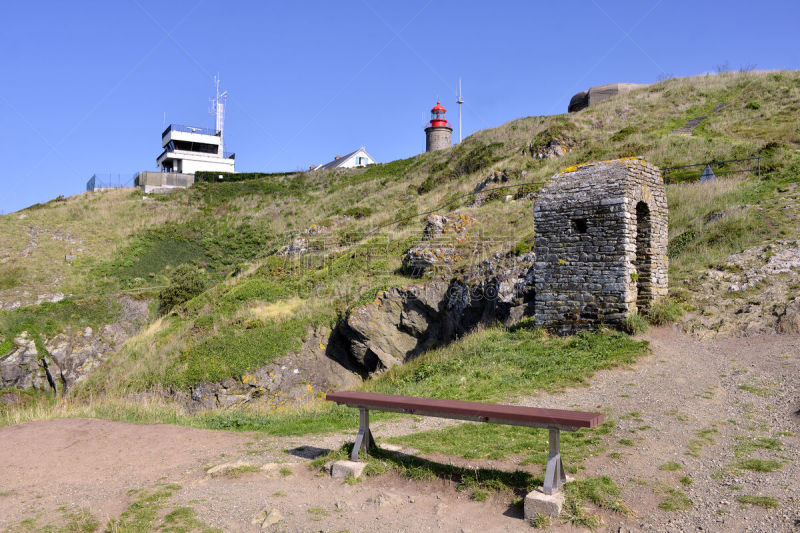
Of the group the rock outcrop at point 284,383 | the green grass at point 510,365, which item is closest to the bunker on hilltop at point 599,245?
the green grass at point 510,365

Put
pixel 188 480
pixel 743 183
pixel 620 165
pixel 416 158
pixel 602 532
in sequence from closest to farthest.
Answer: pixel 602 532 → pixel 188 480 → pixel 620 165 → pixel 743 183 → pixel 416 158

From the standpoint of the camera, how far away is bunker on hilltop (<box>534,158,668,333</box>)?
11031 mm

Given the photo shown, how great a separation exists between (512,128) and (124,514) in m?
42.6

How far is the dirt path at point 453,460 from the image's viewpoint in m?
4.75

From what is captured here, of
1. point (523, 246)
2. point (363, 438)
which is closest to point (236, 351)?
point (523, 246)

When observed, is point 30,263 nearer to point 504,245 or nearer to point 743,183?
point 504,245

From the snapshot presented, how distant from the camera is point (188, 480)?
5.85 metres

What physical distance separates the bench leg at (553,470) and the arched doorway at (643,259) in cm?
769

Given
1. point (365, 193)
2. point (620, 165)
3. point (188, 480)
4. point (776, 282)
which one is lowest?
point (188, 480)

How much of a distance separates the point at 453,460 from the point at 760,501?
2874 millimetres

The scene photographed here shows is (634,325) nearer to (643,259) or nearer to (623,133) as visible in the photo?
(643,259)

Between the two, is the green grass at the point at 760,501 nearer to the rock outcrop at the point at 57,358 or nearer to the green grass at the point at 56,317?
the rock outcrop at the point at 57,358

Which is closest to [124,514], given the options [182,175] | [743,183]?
[743,183]

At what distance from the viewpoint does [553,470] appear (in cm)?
485
